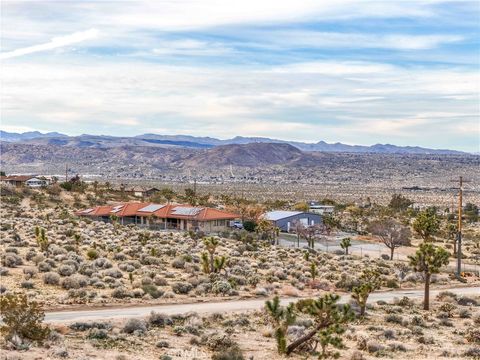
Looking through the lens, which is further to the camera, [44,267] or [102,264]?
[102,264]

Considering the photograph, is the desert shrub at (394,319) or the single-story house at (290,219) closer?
the desert shrub at (394,319)

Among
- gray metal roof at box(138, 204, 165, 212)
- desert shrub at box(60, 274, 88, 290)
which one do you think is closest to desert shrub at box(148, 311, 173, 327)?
desert shrub at box(60, 274, 88, 290)

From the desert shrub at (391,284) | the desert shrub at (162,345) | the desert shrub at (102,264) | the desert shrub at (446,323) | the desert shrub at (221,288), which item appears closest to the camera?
the desert shrub at (162,345)

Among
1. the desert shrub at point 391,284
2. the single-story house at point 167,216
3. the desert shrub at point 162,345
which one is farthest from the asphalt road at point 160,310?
the single-story house at point 167,216

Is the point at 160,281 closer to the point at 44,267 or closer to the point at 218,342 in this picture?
the point at 44,267

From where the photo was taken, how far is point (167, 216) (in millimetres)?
68938

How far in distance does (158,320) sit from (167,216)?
144 ft

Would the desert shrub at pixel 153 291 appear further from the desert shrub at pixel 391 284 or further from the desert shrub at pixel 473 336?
the desert shrub at pixel 391 284

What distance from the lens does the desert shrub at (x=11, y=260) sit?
36750 millimetres

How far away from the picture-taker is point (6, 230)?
179 ft

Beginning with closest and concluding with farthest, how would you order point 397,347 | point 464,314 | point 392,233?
point 397,347
point 464,314
point 392,233

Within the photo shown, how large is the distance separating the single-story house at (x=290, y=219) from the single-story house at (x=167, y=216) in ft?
14.2

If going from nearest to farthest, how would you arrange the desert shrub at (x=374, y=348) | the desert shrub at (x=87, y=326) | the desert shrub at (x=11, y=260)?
1. the desert shrub at (x=374, y=348)
2. the desert shrub at (x=87, y=326)
3. the desert shrub at (x=11, y=260)

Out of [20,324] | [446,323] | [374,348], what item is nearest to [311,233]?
[446,323]
